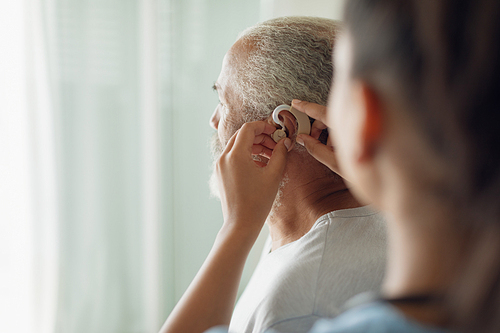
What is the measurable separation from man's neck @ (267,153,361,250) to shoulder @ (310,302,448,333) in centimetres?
70

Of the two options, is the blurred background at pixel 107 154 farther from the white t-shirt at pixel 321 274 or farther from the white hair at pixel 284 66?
the white t-shirt at pixel 321 274

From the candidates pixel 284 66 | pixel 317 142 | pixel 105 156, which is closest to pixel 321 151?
pixel 317 142

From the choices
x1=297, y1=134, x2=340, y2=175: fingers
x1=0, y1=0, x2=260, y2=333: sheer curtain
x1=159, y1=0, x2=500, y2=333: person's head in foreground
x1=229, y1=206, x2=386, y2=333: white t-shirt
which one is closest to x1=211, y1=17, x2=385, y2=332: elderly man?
x1=229, y1=206, x2=386, y2=333: white t-shirt

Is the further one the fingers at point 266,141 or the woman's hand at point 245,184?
the fingers at point 266,141

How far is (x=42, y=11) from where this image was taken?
178 cm

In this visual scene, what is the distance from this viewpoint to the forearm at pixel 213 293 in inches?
31.2

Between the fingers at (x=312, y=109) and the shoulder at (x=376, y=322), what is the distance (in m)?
0.68

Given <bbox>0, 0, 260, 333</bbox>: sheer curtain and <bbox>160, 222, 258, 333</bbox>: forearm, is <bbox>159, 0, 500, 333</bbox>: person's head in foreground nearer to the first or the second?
<bbox>160, 222, 258, 333</bbox>: forearm

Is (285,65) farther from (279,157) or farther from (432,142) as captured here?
(432,142)

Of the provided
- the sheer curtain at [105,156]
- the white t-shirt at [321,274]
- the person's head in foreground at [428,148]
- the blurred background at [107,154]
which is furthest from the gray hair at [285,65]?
the sheer curtain at [105,156]

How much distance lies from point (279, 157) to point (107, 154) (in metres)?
1.45

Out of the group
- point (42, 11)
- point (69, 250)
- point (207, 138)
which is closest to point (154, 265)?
point (69, 250)

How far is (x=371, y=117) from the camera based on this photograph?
1.37ft

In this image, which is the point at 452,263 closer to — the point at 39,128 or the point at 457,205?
the point at 457,205
